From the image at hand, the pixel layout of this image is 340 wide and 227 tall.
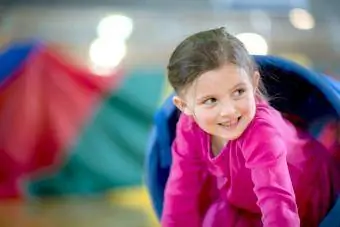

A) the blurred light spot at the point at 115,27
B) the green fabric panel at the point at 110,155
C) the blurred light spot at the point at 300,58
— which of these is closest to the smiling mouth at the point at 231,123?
the blurred light spot at the point at 300,58

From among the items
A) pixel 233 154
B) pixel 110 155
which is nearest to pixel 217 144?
pixel 233 154

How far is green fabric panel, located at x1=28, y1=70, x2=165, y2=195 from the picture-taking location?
2.40 ft

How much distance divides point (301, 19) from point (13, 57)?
1.10 feet

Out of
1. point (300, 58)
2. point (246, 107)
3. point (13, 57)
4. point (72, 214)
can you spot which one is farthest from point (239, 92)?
point (13, 57)

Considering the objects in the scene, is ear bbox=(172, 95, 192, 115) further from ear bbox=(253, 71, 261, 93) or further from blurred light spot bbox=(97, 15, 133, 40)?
blurred light spot bbox=(97, 15, 133, 40)

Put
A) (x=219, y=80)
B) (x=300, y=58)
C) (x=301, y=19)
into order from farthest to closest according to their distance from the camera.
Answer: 1. (x=301, y=19)
2. (x=300, y=58)
3. (x=219, y=80)

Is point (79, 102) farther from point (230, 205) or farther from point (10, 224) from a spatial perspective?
point (230, 205)

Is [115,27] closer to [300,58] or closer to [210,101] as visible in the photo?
[300,58]

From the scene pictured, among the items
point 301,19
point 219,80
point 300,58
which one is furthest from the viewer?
point 301,19

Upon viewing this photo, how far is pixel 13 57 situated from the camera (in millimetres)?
780

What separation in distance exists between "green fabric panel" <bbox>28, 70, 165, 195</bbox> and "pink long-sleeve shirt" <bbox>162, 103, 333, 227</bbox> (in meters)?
0.27

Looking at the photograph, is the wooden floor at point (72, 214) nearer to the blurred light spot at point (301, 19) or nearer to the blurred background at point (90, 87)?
the blurred background at point (90, 87)

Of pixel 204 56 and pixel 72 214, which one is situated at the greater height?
pixel 204 56

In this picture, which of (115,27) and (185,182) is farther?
(115,27)
